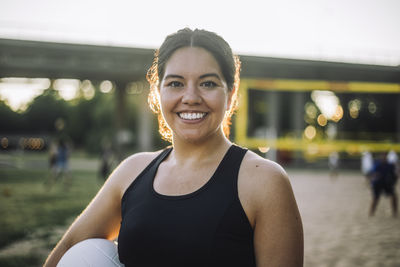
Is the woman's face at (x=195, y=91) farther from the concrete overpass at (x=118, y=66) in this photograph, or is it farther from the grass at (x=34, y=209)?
the concrete overpass at (x=118, y=66)

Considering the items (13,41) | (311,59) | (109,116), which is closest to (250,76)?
(311,59)

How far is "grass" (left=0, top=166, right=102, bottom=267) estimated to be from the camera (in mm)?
6000

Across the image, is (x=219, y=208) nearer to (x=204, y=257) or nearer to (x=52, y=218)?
(x=204, y=257)

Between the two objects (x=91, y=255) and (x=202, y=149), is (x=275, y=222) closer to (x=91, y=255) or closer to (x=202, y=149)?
(x=202, y=149)

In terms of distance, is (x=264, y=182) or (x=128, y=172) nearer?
(x=264, y=182)

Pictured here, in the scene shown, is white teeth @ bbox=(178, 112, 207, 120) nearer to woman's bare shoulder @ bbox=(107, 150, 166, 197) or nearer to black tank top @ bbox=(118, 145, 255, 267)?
black tank top @ bbox=(118, 145, 255, 267)

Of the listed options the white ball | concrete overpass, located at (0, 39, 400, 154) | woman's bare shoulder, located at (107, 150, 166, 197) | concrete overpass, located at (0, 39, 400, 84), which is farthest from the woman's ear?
concrete overpass, located at (0, 39, 400, 84)

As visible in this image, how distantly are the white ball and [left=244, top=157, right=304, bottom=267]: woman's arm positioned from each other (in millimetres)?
784

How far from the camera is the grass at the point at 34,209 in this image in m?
6.00

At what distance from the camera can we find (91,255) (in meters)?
1.79

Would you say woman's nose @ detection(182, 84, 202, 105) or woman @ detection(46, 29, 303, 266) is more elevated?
woman's nose @ detection(182, 84, 202, 105)

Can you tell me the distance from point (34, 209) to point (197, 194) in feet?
27.0

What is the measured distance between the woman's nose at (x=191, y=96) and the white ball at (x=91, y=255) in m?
0.90

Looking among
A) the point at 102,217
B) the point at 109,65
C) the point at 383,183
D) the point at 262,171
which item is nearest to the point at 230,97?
the point at 262,171
